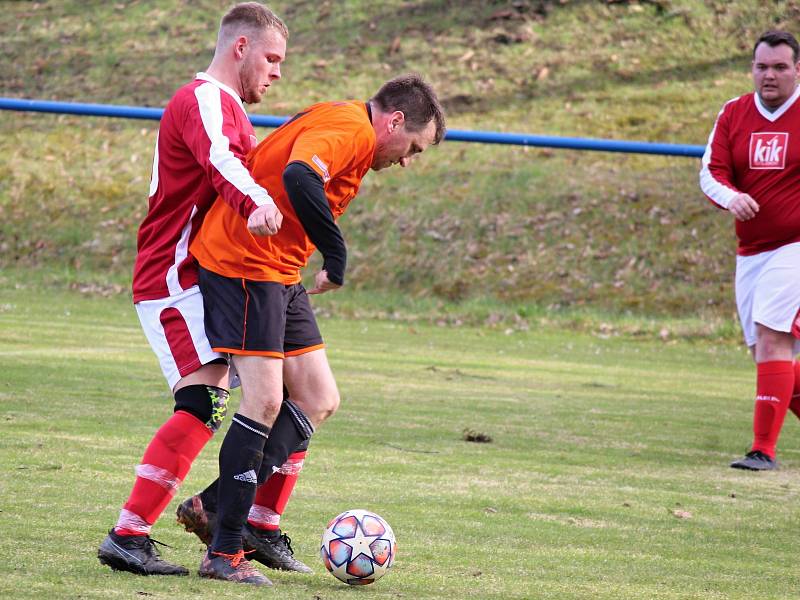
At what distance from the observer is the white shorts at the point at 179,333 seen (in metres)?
4.50

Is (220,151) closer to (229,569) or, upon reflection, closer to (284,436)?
(284,436)

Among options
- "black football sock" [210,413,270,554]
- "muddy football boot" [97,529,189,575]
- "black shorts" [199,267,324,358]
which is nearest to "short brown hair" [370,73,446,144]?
"black shorts" [199,267,324,358]

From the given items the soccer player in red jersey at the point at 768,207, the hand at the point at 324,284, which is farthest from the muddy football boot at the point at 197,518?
the soccer player in red jersey at the point at 768,207

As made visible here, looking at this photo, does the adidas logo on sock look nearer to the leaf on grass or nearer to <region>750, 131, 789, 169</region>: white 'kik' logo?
the leaf on grass

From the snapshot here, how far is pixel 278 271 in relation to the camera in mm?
4582

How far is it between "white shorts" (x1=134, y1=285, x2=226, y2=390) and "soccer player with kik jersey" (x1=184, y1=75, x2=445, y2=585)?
6cm

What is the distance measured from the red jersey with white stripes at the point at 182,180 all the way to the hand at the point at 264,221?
34 centimetres

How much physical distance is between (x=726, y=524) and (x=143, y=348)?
25.6 feet

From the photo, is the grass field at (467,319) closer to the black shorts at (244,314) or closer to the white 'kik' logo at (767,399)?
the white 'kik' logo at (767,399)

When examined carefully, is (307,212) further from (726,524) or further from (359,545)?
Result: (726,524)

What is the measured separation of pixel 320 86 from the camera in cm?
2662

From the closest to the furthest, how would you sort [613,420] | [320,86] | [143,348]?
[613,420], [143,348], [320,86]

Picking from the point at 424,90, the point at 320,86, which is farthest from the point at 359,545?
the point at 320,86

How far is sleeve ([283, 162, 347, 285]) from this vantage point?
4.32 metres
